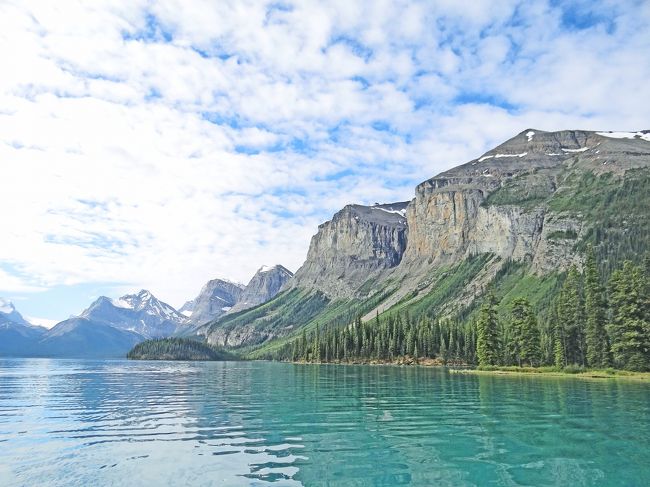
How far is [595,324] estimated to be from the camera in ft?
349

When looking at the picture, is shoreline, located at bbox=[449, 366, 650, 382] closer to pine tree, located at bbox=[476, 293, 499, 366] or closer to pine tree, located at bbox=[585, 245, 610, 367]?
pine tree, located at bbox=[585, 245, 610, 367]

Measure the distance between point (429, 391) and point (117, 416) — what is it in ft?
130

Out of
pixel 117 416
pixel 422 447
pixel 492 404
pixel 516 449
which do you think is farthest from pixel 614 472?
pixel 117 416

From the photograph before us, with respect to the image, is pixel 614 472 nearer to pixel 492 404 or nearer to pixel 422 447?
pixel 422 447

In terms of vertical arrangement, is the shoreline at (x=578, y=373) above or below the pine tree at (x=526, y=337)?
below

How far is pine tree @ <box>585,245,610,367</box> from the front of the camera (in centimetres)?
10406

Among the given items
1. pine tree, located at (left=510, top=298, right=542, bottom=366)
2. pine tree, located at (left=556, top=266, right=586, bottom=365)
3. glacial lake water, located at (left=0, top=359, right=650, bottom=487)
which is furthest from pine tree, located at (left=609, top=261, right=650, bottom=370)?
glacial lake water, located at (left=0, top=359, right=650, bottom=487)

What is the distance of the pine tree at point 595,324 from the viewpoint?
104 metres

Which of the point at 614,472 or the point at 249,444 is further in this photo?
the point at 249,444

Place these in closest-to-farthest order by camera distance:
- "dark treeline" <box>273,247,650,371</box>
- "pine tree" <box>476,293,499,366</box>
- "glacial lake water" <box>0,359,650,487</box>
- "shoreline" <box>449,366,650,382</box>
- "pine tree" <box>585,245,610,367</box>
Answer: "glacial lake water" <box>0,359,650,487</box>, "shoreline" <box>449,366,650,382</box>, "dark treeline" <box>273,247,650,371</box>, "pine tree" <box>585,245,610,367</box>, "pine tree" <box>476,293,499,366</box>

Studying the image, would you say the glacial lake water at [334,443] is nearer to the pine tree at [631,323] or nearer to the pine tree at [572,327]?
the pine tree at [631,323]

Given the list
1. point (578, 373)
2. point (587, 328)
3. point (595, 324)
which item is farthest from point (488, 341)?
point (578, 373)

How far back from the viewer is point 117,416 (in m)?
44.3

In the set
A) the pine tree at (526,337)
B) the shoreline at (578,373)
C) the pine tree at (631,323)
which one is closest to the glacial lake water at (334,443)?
the shoreline at (578,373)
